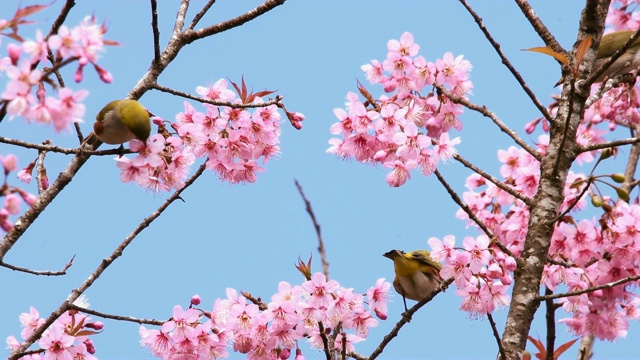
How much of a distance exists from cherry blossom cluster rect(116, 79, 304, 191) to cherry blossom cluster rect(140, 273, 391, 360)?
781 mm

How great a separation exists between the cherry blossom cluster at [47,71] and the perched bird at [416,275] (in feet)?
9.06

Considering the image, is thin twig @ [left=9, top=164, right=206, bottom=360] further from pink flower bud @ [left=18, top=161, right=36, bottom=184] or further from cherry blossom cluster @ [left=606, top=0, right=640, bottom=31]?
cherry blossom cluster @ [left=606, top=0, right=640, bottom=31]

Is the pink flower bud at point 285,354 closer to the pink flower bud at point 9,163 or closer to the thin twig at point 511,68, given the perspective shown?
the thin twig at point 511,68

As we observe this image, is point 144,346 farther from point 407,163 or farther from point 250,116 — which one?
point 407,163

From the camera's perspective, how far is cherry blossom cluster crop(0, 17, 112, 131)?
2.95 meters

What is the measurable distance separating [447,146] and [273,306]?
1365 mm

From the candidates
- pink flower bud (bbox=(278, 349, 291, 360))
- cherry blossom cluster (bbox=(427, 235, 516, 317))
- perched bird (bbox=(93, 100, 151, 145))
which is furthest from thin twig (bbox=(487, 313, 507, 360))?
perched bird (bbox=(93, 100, 151, 145))

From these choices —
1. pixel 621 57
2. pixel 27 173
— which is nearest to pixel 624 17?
pixel 621 57

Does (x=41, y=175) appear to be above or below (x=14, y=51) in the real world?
above

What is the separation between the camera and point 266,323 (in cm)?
477

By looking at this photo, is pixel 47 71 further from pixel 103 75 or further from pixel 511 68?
pixel 511 68

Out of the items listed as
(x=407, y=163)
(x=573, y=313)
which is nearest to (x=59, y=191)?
(x=407, y=163)

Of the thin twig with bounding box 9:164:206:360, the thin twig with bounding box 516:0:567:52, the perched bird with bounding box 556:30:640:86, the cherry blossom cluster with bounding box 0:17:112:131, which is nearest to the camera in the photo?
the cherry blossom cluster with bounding box 0:17:112:131

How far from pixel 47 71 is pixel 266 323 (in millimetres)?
2248
